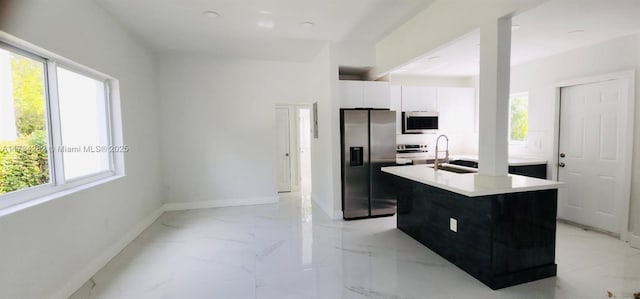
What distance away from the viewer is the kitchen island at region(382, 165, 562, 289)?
7.41ft

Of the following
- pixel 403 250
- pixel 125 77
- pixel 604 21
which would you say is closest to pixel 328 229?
pixel 403 250

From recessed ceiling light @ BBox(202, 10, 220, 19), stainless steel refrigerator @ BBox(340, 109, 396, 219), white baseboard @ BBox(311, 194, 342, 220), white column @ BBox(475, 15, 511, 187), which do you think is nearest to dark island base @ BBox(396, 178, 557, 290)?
white column @ BBox(475, 15, 511, 187)

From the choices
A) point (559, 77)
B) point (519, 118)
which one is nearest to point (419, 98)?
point (519, 118)

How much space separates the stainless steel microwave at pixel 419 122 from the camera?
5.00 meters

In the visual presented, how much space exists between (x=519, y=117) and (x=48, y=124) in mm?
6305

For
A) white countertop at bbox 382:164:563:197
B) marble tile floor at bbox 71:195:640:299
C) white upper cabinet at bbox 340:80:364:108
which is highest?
white upper cabinet at bbox 340:80:364:108

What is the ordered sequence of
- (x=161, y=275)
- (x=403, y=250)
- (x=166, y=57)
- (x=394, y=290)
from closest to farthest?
(x=394, y=290), (x=161, y=275), (x=403, y=250), (x=166, y=57)

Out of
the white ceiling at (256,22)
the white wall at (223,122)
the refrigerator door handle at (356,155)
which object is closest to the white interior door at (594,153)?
the white ceiling at (256,22)

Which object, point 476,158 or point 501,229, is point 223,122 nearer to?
point 501,229

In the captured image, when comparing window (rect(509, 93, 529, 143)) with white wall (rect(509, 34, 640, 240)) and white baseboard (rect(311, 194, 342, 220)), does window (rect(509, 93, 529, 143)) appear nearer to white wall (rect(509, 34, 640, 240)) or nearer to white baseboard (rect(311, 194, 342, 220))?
white wall (rect(509, 34, 640, 240))

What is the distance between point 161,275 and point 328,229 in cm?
200

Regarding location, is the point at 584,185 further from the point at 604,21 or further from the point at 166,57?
the point at 166,57

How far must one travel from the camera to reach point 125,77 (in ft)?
11.1

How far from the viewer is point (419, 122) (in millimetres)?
5074
